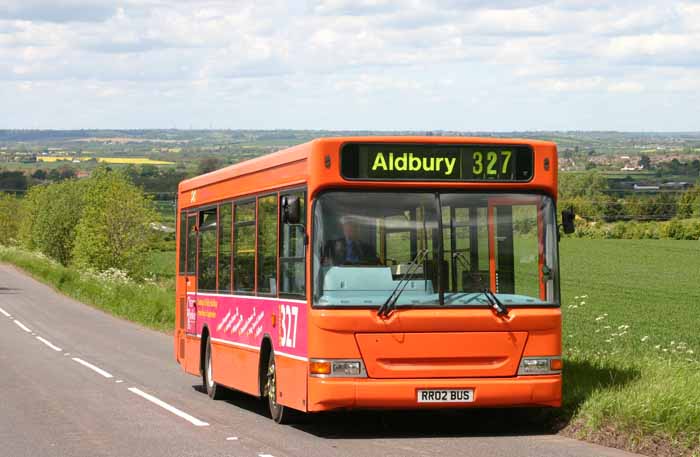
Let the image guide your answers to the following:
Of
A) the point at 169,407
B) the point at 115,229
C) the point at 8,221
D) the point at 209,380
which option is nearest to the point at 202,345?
the point at 209,380

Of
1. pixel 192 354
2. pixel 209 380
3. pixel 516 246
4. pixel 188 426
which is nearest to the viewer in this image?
pixel 516 246

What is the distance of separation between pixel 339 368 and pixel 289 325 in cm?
108

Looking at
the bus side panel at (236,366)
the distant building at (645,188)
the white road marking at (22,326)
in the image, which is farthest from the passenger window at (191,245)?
the distant building at (645,188)

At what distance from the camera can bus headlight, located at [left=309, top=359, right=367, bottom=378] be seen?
37.7ft

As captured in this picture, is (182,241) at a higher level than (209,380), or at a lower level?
higher

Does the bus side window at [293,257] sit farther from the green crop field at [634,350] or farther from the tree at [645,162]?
the tree at [645,162]

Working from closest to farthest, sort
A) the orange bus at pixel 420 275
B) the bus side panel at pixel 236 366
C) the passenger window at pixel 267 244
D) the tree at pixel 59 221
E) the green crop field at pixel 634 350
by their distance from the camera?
the green crop field at pixel 634 350
the orange bus at pixel 420 275
the passenger window at pixel 267 244
the bus side panel at pixel 236 366
the tree at pixel 59 221

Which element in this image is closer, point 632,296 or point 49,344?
point 49,344

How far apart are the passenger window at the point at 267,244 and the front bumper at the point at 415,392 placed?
1.85 meters

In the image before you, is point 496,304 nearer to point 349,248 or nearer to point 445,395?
point 445,395

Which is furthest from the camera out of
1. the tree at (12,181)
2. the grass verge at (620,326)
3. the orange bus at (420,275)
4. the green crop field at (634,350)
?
the tree at (12,181)

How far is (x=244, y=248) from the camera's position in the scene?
14.5 meters

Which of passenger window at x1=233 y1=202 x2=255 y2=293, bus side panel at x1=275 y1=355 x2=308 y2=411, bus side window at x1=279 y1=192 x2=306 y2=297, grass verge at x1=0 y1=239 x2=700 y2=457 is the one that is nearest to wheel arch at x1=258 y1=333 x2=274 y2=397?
bus side panel at x1=275 y1=355 x2=308 y2=411

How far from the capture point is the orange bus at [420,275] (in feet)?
38.0
